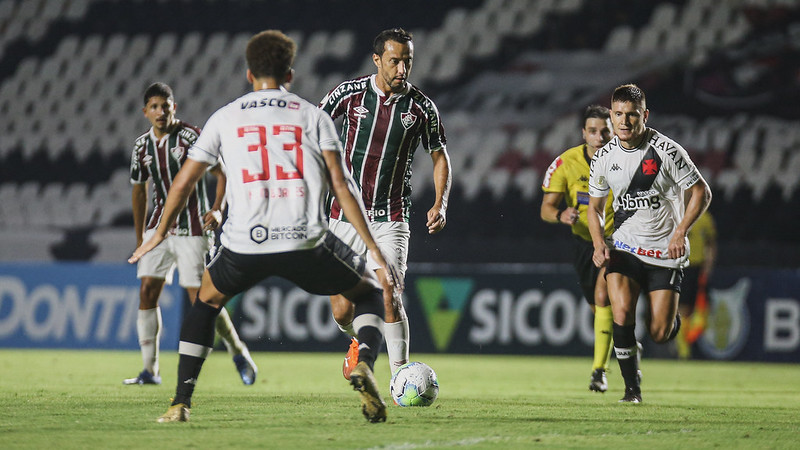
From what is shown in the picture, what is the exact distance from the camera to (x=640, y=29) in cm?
1886

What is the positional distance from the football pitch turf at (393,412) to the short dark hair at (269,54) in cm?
162

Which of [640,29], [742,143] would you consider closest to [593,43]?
[640,29]

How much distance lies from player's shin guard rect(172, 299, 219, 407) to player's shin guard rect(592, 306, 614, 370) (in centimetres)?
384

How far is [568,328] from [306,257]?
8.44 meters

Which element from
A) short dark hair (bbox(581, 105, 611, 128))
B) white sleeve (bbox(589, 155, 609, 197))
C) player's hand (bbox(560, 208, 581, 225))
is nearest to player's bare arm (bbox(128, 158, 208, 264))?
white sleeve (bbox(589, 155, 609, 197))

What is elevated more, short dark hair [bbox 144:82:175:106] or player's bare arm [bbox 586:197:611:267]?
short dark hair [bbox 144:82:175:106]

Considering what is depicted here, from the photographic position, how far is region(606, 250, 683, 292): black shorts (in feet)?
22.9

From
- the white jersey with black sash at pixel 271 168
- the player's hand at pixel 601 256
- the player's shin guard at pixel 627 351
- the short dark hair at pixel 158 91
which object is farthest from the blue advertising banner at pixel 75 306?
the white jersey with black sash at pixel 271 168

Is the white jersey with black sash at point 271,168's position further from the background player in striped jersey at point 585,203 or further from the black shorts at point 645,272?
the background player in striped jersey at point 585,203

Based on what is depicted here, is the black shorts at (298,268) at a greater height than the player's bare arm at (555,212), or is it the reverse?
the player's bare arm at (555,212)

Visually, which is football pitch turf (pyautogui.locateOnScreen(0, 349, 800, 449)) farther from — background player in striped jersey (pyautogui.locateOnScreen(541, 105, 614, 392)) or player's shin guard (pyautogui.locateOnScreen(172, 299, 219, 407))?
background player in striped jersey (pyautogui.locateOnScreen(541, 105, 614, 392))

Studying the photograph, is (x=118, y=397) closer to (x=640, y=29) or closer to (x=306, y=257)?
(x=306, y=257)

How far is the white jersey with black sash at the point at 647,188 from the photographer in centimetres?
687

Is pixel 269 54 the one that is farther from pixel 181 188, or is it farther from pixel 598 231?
pixel 598 231
